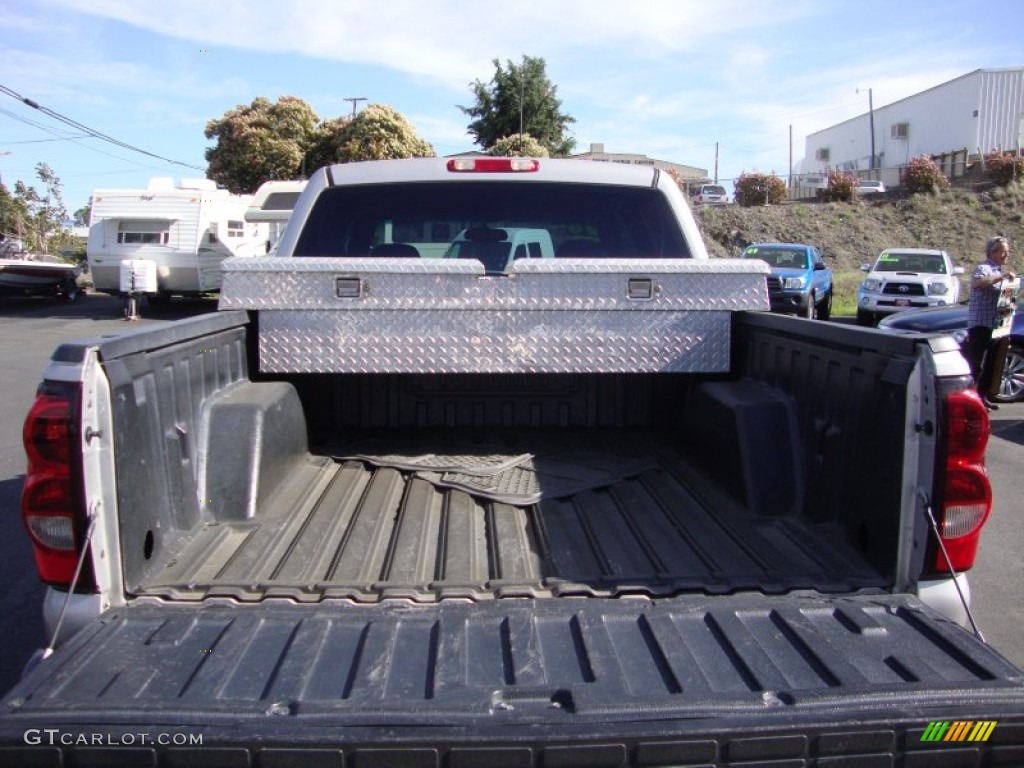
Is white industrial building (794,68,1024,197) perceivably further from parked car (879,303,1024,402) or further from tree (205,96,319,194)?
parked car (879,303,1024,402)

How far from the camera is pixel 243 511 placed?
2.84 meters

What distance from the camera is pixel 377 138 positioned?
104 ft

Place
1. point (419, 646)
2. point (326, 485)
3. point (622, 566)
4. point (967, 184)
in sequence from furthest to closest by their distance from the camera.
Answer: point (967, 184)
point (326, 485)
point (622, 566)
point (419, 646)

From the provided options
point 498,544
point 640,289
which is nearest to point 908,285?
point 640,289

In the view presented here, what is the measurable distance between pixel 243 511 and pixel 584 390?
168 centimetres

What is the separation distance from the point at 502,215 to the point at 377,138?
29.1 m

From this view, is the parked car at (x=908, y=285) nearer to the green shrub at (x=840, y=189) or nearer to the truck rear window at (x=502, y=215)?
the truck rear window at (x=502, y=215)

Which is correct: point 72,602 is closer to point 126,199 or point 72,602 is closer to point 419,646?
point 419,646

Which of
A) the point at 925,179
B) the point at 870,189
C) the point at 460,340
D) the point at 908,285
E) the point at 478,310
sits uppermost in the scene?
the point at 925,179

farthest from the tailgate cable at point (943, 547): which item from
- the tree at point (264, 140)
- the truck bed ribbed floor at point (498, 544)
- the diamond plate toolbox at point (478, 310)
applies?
the tree at point (264, 140)

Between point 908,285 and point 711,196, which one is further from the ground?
point 711,196

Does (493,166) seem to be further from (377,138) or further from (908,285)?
(377,138)

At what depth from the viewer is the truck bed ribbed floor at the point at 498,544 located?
2.41 metres

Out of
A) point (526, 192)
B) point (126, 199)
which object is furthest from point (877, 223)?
point (526, 192)
